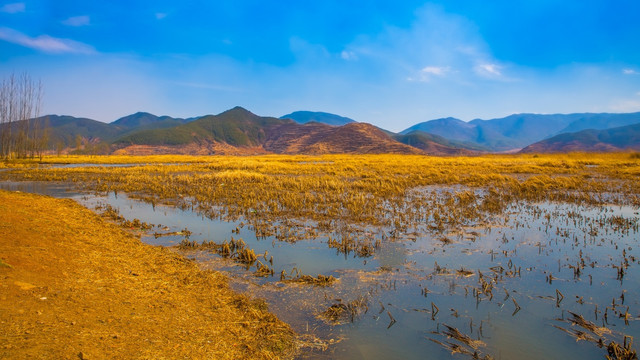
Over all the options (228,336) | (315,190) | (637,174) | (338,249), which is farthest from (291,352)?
(637,174)

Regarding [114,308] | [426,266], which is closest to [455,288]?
[426,266]

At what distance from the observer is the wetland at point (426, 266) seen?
5855mm

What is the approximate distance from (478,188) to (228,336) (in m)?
26.0

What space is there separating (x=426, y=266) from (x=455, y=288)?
56.7 inches

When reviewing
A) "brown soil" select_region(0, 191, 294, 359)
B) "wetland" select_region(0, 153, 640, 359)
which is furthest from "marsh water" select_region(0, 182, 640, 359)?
"brown soil" select_region(0, 191, 294, 359)

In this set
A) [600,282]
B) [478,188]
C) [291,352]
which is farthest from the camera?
[478,188]

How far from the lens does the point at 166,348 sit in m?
4.89

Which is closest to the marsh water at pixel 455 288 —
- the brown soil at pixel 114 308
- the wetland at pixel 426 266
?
the wetland at pixel 426 266

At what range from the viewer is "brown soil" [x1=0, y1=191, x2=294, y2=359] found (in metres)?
4.68

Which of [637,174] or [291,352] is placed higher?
[637,174]

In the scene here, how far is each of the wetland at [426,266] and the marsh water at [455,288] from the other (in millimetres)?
33

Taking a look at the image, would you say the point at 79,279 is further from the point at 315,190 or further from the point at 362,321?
the point at 315,190

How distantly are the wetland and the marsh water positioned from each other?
1.3 inches

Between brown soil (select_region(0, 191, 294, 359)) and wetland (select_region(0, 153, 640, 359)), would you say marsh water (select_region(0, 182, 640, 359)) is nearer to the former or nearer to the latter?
wetland (select_region(0, 153, 640, 359))
